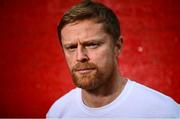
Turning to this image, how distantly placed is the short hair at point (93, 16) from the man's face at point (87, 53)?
0.02 m

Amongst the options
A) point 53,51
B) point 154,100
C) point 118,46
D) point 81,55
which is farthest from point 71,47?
point 53,51

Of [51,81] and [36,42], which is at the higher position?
[36,42]

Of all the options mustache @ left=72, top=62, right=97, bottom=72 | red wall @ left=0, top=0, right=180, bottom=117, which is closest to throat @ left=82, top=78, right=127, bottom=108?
mustache @ left=72, top=62, right=97, bottom=72

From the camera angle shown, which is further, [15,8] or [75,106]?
[15,8]

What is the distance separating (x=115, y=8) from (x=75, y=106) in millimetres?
1381

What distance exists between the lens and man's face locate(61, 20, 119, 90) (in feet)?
3.22

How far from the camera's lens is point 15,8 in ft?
7.97

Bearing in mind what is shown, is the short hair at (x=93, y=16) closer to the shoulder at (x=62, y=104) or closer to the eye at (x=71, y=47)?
the eye at (x=71, y=47)

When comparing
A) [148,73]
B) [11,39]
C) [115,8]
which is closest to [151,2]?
[115,8]

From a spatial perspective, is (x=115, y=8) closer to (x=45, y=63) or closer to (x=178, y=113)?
(x=45, y=63)

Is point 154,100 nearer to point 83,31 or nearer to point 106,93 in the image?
point 106,93

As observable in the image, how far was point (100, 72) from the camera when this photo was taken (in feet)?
3.27

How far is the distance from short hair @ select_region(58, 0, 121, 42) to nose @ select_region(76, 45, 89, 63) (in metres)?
0.10

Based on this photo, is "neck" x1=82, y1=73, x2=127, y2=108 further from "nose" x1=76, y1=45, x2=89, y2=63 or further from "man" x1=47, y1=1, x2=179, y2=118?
"nose" x1=76, y1=45, x2=89, y2=63
